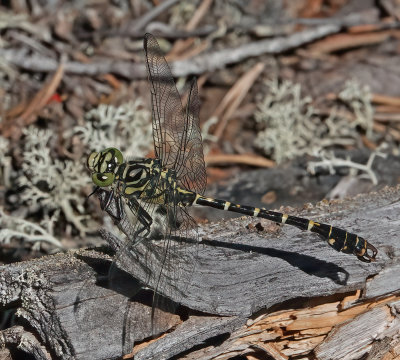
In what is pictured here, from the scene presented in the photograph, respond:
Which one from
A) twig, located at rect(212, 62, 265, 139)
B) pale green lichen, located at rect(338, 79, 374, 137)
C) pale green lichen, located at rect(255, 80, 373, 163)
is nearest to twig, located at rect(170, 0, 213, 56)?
twig, located at rect(212, 62, 265, 139)

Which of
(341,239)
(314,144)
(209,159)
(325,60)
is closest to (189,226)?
(341,239)

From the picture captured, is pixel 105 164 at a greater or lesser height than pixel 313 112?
lesser

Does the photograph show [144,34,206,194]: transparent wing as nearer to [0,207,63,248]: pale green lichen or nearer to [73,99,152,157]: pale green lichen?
[73,99,152,157]: pale green lichen

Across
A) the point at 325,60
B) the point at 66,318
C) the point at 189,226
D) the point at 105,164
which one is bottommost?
the point at 66,318

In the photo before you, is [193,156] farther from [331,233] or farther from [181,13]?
[181,13]

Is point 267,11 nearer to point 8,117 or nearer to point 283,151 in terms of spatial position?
point 283,151

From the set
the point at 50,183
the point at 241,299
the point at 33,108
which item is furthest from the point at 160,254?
the point at 33,108
